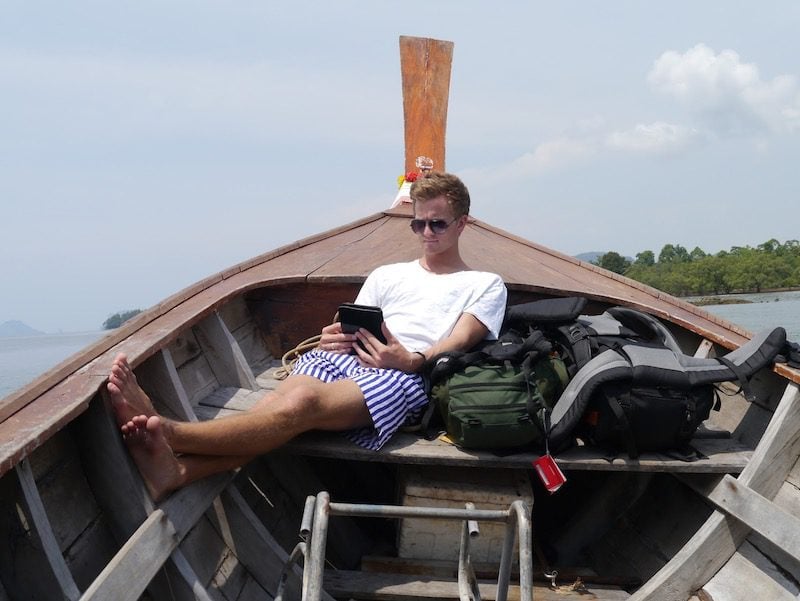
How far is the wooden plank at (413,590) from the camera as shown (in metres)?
2.30

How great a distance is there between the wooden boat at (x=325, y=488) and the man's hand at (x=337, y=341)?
0.36 meters

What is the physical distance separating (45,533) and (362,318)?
4.35 ft

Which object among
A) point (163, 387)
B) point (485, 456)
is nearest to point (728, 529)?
point (485, 456)

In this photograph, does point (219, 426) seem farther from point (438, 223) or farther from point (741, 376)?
point (741, 376)

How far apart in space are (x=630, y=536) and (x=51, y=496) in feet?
7.28

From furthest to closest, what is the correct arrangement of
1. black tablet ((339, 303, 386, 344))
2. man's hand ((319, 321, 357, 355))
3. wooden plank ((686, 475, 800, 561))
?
man's hand ((319, 321, 357, 355)) → black tablet ((339, 303, 386, 344)) → wooden plank ((686, 475, 800, 561))

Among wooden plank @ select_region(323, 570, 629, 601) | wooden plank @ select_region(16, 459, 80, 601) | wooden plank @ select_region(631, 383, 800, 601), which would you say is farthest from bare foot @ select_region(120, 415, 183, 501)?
wooden plank @ select_region(631, 383, 800, 601)

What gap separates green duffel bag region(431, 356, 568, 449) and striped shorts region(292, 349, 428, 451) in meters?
0.17

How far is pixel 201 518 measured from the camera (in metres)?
2.31

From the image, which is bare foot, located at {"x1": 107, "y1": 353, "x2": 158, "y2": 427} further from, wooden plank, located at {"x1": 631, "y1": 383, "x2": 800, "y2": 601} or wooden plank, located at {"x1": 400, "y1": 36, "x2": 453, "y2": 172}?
wooden plank, located at {"x1": 400, "y1": 36, "x2": 453, "y2": 172}

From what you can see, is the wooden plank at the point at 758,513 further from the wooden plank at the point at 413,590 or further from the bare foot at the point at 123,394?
the bare foot at the point at 123,394

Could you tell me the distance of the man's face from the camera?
2869 mm

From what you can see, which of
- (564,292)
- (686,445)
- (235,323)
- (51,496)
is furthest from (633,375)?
(235,323)

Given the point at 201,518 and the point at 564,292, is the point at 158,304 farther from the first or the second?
the point at 564,292
